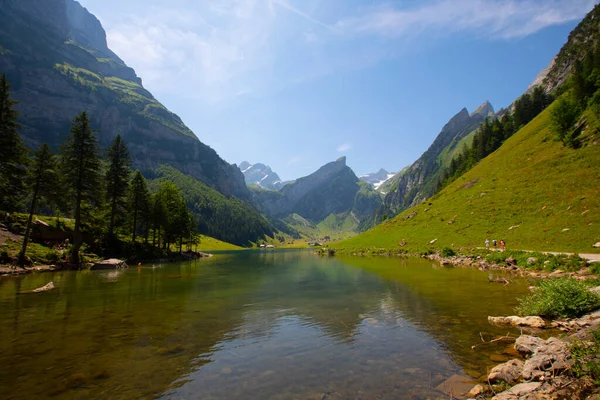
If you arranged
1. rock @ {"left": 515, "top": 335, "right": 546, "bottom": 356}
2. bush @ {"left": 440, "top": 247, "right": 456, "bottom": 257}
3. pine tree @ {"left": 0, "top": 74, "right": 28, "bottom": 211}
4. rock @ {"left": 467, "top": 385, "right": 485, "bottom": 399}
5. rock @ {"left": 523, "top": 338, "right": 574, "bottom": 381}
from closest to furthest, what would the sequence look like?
1. rock @ {"left": 523, "top": 338, "right": 574, "bottom": 381}
2. rock @ {"left": 467, "top": 385, "right": 485, "bottom": 399}
3. rock @ {"left": 515, "top": 335, "right": 546, "bottom": 356}
4. pine tree @ {"left": 0, "top": 74, "right": 28, "bottom": 211}
5. bush @ {"left": 440, "top": 247, "right": 456, "bottom": 257}

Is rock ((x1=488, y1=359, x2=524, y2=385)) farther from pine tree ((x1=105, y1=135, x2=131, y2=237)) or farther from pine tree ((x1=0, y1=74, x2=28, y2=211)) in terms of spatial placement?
pine tree ((x1=105, y1=135, x2=131, y2=237))

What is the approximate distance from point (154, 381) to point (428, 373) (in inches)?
355

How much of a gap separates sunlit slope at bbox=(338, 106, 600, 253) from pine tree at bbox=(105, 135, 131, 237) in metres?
68.2

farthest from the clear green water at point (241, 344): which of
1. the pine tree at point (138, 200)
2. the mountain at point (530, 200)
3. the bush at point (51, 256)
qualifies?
the pine tree at point (138, 200)

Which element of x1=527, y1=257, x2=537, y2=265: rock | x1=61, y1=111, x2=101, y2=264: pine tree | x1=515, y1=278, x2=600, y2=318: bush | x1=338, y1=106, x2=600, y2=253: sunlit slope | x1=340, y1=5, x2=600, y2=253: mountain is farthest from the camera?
x1=61, y1=111, x2=101, y2=264: pine tree

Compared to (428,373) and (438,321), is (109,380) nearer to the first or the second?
(428,373)

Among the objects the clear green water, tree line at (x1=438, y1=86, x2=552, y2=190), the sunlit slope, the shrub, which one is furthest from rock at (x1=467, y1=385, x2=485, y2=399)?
tree line at (x1=438, y1=86, x2=552, y2=190)

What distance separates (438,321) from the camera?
1584 cm

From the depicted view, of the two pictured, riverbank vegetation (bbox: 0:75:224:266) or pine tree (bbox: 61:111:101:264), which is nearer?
riverbank vegetation (bbox: 0:75:224:266)

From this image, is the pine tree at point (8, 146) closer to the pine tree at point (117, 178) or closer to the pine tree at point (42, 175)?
the pine tree at point (42, 175)

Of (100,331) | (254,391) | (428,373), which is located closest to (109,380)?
(254,391)

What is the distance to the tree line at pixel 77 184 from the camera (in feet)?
126

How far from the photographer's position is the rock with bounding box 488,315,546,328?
1366 cm

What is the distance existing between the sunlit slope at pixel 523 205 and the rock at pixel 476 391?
3576cm
